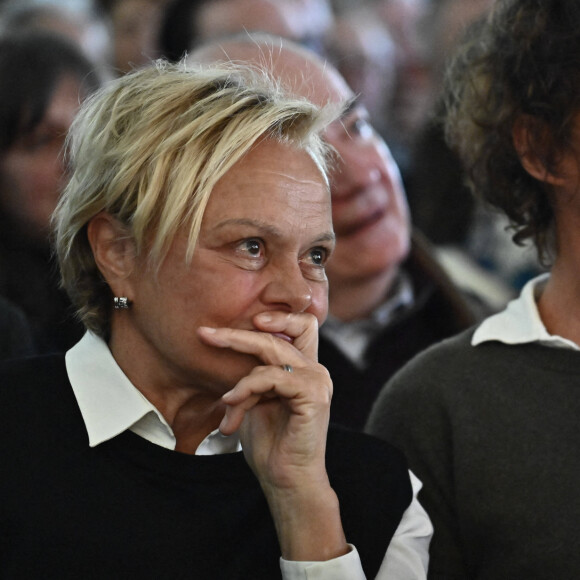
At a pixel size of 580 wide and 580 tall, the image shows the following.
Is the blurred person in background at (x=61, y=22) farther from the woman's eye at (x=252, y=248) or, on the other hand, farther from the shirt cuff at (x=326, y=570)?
the shirt cuff at (x=326, y=570)

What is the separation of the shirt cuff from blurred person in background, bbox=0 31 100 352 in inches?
48.2

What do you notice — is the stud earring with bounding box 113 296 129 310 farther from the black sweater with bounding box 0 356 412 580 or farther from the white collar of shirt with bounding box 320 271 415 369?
the white collar of shirt with bounding box 320 271 415 369

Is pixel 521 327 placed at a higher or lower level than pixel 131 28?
lower

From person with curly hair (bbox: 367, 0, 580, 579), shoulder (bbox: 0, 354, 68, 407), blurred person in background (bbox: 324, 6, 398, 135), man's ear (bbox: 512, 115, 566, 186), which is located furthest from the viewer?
blurred person in background (bbox: 324, 6, 398, 135)

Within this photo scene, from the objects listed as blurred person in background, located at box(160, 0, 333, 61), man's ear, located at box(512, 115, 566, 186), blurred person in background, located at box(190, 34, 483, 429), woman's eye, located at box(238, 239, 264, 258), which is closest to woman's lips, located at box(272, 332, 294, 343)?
woman's eye, located at box(238, 239, 264, 258)

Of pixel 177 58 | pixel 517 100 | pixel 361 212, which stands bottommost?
pixel 361 212

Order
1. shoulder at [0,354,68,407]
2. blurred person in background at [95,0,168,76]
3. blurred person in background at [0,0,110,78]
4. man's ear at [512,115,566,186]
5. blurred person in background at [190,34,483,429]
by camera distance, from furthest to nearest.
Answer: blurred person in background at [95,0,168,76]
blurred person in background at [0,0,110,78]
blurred person in background at [190,34,483,429]
man's ear at [512,115,566,186]
shoulder at [0,354,68,407]

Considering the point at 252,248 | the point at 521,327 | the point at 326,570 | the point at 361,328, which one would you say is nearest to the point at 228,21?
the point at 361,328

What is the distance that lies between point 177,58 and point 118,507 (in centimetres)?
229

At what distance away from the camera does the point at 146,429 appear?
1639 millimetres

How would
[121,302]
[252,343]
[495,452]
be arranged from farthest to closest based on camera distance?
1. [495,452]
2. [121,302]
3. [252,343]

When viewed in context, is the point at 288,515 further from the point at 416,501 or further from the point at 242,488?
the point at 416,501

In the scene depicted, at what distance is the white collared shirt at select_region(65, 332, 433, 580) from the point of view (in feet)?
5.16

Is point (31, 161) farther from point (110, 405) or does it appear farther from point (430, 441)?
point (430, 441)
